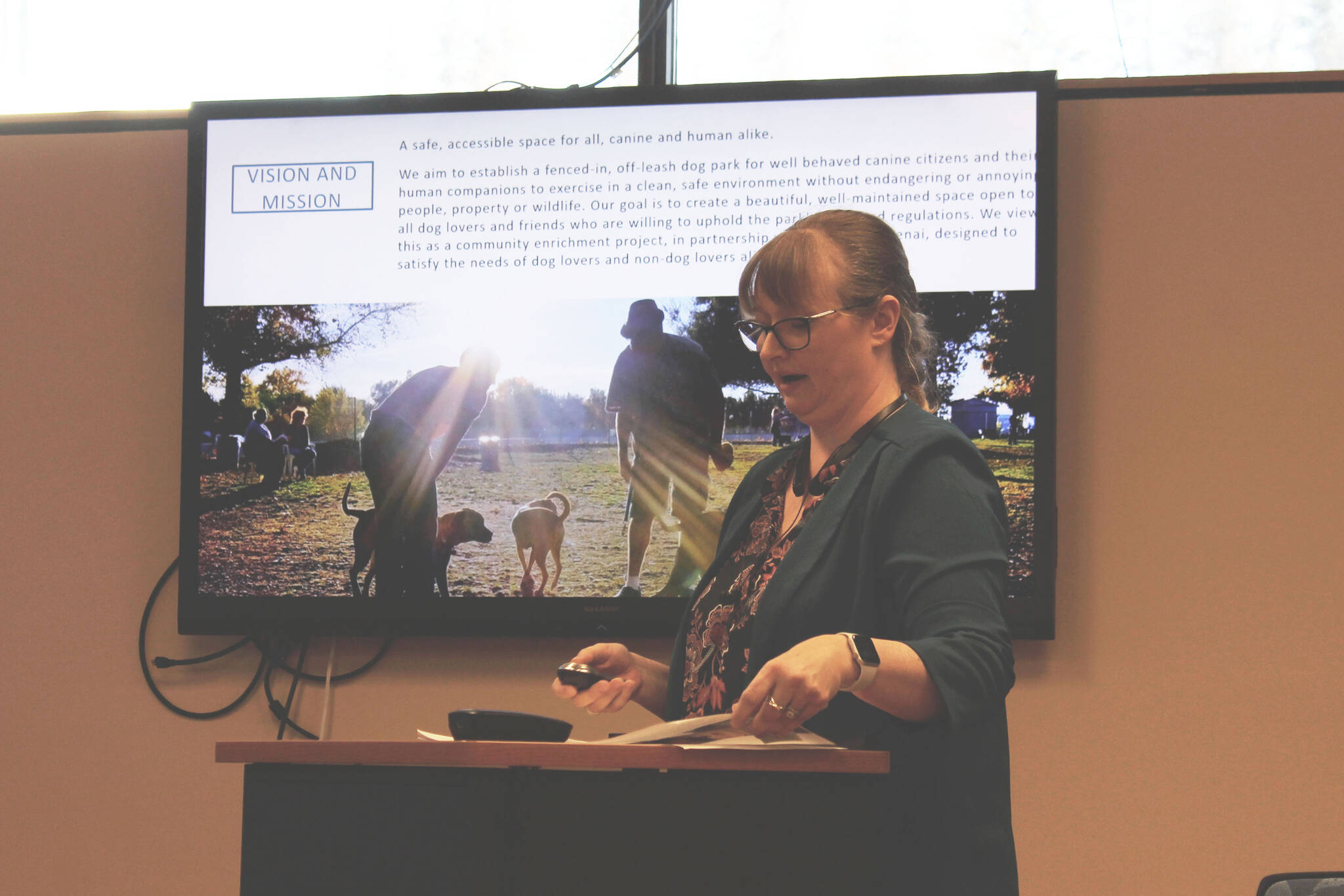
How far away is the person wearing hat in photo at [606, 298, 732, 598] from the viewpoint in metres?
2.29

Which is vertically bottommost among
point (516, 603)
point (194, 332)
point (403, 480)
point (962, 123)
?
point (516, 603)

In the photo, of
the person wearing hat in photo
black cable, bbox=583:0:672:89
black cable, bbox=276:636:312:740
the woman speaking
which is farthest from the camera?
black cable, bbox=583:0:672:89

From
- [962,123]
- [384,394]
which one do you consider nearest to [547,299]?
[384,394]

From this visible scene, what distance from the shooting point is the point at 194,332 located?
2414mm

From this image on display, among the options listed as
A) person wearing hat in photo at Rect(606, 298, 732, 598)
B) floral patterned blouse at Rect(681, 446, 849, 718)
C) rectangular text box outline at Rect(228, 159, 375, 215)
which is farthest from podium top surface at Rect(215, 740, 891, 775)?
rectangular text box outline at Rect(228, 159, 375, 215)

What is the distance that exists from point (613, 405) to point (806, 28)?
1.07 metres

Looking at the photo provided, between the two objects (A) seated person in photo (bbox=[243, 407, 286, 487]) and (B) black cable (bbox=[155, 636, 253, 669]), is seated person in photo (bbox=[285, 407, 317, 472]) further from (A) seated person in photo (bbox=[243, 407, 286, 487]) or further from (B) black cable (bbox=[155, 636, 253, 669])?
(B) black cable (bbox=[155, 636, 253, 669])

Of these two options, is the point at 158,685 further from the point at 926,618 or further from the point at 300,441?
the point at 926,618

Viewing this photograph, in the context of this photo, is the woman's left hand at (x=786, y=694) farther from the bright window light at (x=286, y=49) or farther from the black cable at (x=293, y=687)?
the bright window light at (x=286, y=49)

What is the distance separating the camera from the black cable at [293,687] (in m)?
2.39

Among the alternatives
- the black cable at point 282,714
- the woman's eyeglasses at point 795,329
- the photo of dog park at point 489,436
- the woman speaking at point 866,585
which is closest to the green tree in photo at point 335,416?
the photo of dog park at point 489,436

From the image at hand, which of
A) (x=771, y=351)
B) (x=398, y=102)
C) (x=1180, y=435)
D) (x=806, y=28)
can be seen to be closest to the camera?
(x=771, y=351)

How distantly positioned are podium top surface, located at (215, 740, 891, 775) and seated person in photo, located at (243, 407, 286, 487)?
5.13 feet

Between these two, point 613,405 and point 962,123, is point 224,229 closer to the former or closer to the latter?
point 613,405
